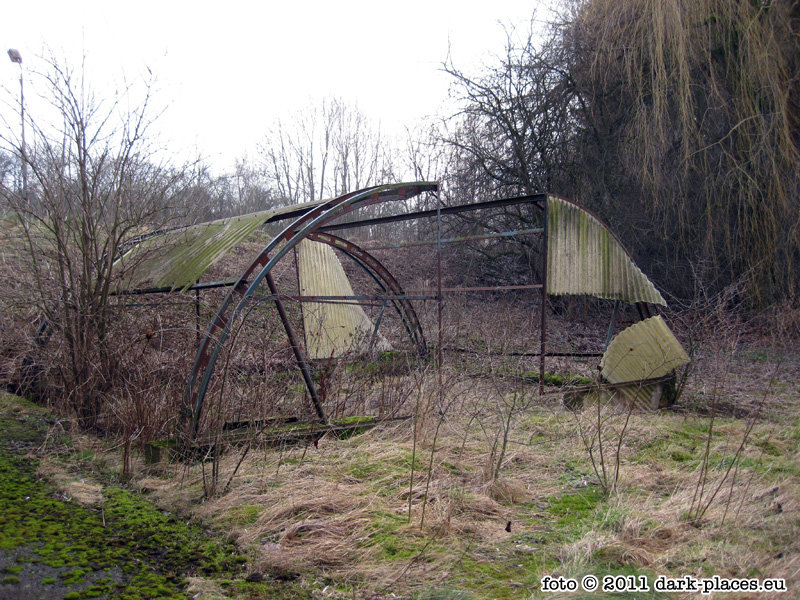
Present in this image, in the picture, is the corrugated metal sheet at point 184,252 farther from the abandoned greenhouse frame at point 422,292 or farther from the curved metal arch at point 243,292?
the curved metal arch at point 243,292

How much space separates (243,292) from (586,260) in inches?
217

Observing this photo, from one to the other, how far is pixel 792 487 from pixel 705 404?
14.5 feet

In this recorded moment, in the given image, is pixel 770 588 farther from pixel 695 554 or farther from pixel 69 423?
pixel 69 423

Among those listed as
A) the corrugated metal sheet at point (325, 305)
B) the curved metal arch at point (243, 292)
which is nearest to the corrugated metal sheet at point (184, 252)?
the curved metal arch at point (243, 292)

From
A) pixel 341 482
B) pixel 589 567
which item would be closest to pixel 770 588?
pixel 589 567

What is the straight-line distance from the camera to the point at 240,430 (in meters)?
6.09

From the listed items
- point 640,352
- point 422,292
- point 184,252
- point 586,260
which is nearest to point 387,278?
point 422,292

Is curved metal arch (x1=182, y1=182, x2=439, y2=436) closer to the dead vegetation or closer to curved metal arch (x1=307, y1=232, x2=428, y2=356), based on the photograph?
the dead vegetation

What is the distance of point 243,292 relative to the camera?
20.4ft

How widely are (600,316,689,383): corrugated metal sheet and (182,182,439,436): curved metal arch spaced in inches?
156

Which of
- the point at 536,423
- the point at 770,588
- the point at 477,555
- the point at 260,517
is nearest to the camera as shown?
the point at 770,588

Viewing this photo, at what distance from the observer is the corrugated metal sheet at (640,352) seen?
323 inches

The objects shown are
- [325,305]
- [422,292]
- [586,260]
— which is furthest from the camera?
[325,305]

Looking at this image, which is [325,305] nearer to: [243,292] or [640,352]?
[243,292]
